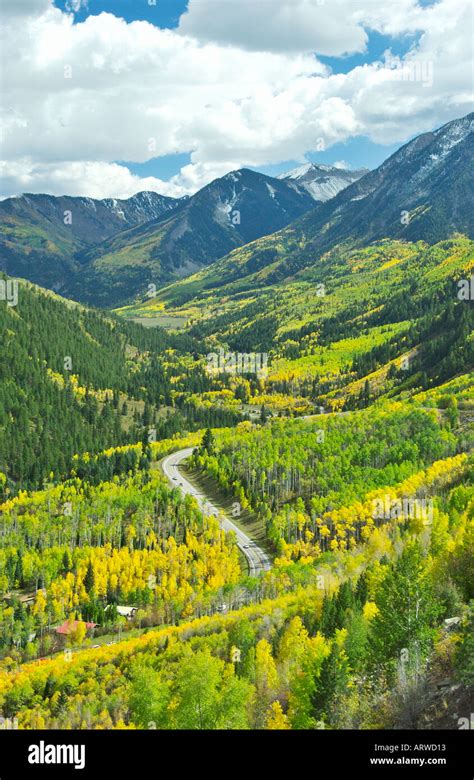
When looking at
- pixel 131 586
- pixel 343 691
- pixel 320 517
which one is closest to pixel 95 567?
pixel 131 586

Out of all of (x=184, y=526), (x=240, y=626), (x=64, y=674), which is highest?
(x=184, y=526)

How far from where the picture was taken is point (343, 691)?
2333 inches

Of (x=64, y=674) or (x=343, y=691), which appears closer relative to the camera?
(x=343, y=691)

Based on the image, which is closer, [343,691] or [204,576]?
[343,691]

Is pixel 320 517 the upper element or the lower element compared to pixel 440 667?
upper

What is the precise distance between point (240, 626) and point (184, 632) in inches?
684

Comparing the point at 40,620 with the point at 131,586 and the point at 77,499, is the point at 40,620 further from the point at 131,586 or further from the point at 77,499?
the point at 77,499
